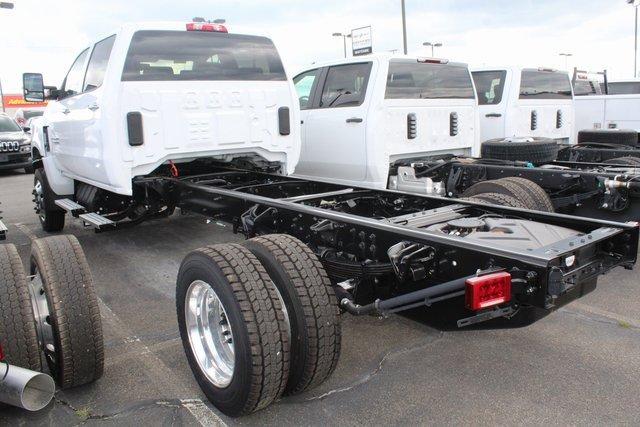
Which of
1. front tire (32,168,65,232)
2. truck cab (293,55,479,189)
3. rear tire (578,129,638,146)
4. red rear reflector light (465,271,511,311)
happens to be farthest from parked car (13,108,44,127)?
red rear reflector light (465,271,511,311)

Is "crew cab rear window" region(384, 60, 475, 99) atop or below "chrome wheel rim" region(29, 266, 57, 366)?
atop

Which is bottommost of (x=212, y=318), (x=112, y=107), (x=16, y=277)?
(x=212, y=318)

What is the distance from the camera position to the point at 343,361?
3645 mm

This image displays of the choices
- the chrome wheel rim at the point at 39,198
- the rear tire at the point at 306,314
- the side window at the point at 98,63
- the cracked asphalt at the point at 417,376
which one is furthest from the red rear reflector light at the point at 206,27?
the chrome wheel rim at the point at 39,198

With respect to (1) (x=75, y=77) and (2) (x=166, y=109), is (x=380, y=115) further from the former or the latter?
(1) (x=75, y=77)

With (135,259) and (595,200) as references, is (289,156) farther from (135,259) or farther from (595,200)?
(595,200)

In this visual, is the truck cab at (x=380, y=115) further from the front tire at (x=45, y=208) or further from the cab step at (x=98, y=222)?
the front tire at (x=45, y=208)

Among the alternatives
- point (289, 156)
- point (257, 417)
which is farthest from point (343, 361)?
point (289, 156)

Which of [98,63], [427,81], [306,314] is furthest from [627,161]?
[98,63]

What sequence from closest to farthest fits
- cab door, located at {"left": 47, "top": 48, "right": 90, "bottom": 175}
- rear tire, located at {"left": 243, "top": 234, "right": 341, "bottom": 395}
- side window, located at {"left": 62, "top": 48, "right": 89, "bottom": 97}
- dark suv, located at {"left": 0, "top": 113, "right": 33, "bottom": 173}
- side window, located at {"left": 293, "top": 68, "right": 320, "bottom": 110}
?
rear tire, located at {"left": 243, "top": 234, "right": 341, "bottom": 395}
cab door, located at {"left": 47, "top": 48, "right": 90, "bottom": 175}
side window, located at {"left": 62, "top": 48, "right": 89, "bottom": 97}
side window, located at {"left": 293, "top": 68, "right": 320, "bottom": 110}
dark suv, located at {"left": 0, "top": 113, "right": 33, "bottom": 173}

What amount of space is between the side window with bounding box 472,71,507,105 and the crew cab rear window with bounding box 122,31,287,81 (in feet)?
13.2

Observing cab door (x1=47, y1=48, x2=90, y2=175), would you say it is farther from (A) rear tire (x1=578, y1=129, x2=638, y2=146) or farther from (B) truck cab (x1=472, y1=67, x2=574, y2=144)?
(A) rear tire (x1=578, y1=129, x2=638, y2=146)

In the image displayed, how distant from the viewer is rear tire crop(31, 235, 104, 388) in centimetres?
308

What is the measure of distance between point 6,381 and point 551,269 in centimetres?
238
